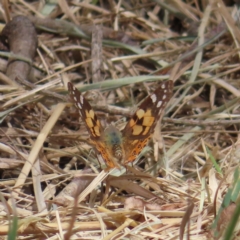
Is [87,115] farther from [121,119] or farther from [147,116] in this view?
[121,119]

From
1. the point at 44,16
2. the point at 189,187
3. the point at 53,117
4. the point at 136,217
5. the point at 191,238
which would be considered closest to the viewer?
the point at 191,238

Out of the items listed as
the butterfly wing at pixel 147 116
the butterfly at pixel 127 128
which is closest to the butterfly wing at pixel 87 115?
the butterfly at pixel 127 128

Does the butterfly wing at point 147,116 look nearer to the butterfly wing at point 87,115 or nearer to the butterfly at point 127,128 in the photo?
the butterfly at point 127,128

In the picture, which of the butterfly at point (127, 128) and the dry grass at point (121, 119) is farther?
the butterfly at point (127, 128)

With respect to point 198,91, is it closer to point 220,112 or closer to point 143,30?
point 220,112

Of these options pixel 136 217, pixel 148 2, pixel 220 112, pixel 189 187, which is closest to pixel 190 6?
pixel 148 2

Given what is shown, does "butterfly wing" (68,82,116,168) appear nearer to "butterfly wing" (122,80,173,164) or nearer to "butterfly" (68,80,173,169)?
"butterfly" (68,80,173,169)
